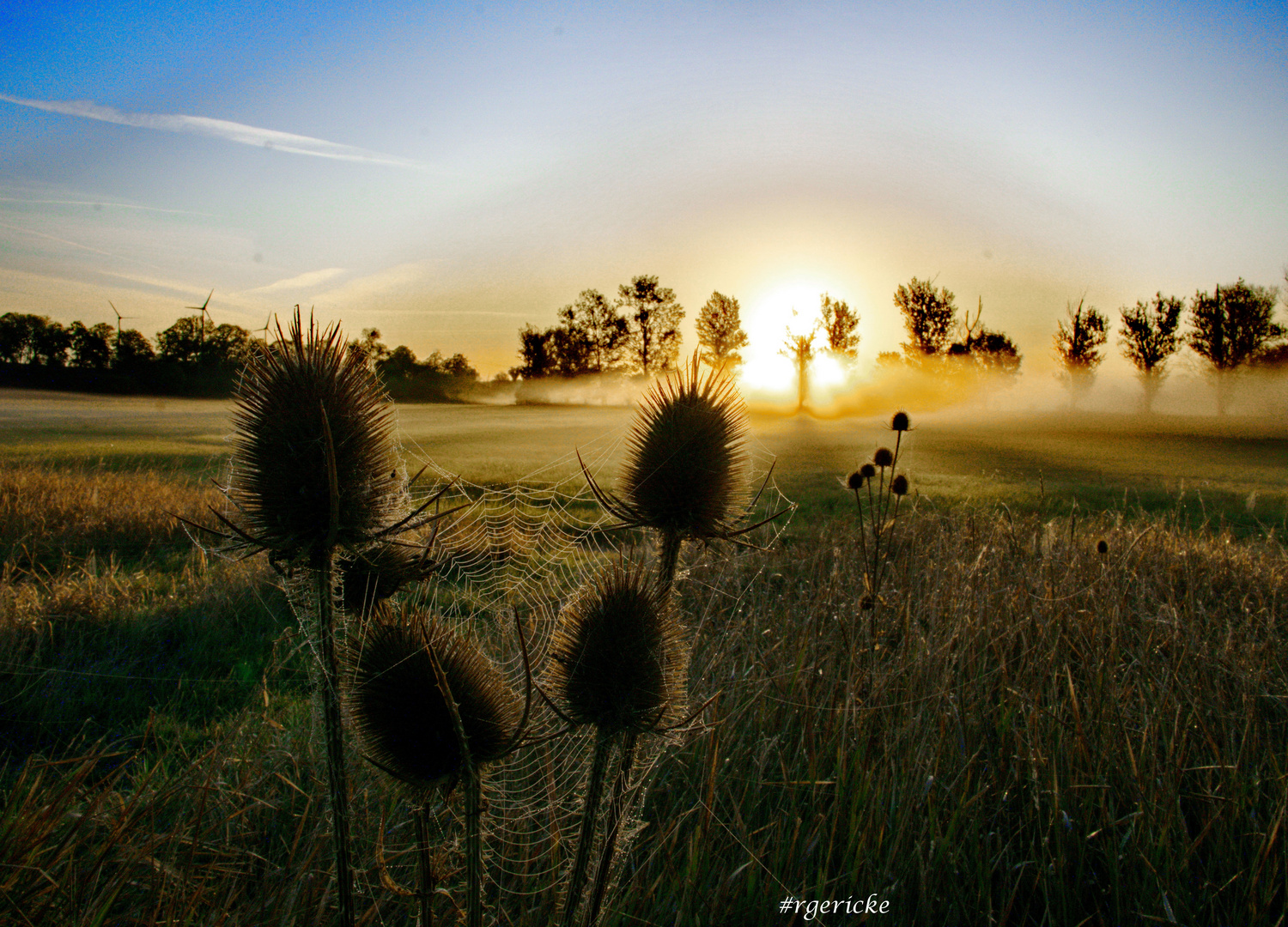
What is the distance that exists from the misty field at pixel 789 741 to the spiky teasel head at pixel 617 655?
510mm

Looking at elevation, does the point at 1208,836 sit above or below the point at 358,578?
below

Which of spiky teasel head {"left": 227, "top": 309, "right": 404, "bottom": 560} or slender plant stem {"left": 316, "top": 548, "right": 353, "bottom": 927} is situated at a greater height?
spiky teasel head {"left": 227, "top": 309, "right": 404, "bottom": 560}

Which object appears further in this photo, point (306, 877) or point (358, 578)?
point (306, 877)

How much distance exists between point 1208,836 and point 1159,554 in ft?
15.2

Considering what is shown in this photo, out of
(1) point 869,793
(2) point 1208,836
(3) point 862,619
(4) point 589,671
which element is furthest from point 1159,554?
(4) point 589,671

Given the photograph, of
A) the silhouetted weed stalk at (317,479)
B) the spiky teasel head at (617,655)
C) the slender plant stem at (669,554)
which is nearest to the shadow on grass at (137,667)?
the silhouetted weed stalk at (317,479)

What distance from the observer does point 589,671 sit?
1311 mm

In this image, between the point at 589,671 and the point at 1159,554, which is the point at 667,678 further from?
the point at 1159,554

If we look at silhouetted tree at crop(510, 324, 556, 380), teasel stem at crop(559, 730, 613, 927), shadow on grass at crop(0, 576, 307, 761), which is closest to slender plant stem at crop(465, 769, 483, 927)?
teasel stem at crop(559, 730, 613, 927)

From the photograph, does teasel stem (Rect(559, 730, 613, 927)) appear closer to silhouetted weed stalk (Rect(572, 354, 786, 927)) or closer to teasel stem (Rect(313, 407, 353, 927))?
silhouetted weed stalk (Rect(572, 354, 786, 927))

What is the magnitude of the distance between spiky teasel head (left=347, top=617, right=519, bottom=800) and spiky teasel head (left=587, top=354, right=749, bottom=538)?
1.76 ft

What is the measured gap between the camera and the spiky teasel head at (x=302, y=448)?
1313mm

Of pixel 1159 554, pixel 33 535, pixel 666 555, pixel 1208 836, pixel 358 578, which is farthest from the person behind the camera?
pixel 1159 554

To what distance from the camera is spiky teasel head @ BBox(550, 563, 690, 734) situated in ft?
4.26
